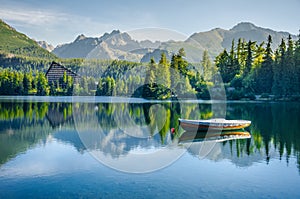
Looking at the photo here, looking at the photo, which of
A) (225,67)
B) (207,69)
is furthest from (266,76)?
(207,69)

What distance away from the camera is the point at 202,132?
2719cm

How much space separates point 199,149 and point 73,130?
39.1 feet

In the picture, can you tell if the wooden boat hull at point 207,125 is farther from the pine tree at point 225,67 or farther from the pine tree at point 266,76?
the pine tree at point 225,67

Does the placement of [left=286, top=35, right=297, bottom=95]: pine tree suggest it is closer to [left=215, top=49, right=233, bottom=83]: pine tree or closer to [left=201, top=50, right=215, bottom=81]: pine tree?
[left=215, top=49, right=233, bottom=83]: pine tree

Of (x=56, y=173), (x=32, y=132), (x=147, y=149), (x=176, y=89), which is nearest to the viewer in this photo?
(x=56, y=173)

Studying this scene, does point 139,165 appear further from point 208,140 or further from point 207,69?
point 207,69

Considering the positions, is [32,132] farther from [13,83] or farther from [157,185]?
[13,83]

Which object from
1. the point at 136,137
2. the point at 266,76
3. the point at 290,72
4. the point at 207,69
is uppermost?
the point at 207,69

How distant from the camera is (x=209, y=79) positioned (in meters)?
81.1

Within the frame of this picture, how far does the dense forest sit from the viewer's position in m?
64.8

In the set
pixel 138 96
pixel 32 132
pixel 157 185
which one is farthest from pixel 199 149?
pixel 138 96

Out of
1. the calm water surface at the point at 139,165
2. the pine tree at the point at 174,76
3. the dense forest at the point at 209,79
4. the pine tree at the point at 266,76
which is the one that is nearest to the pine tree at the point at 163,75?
the dense forest at the point at 209,79

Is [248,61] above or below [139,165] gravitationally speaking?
above

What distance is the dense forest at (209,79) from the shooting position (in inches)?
2549
